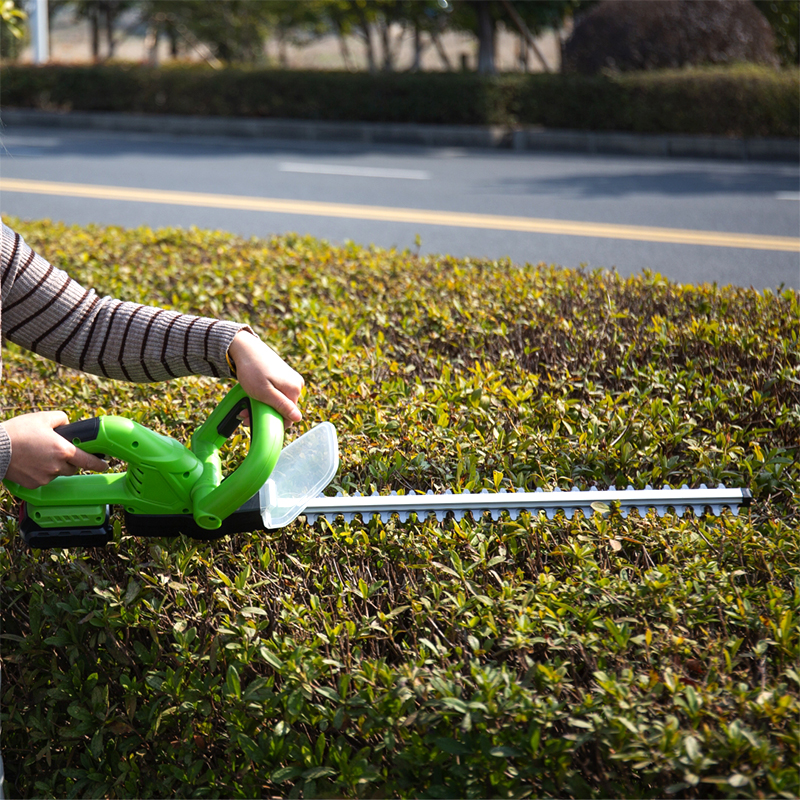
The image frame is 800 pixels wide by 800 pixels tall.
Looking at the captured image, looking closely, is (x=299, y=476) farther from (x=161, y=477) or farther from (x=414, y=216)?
(x=414, y=216)

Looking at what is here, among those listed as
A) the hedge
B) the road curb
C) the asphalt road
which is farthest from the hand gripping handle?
the hedge

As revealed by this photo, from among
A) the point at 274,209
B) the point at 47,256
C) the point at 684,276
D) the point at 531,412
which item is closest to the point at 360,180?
the point at 274,209

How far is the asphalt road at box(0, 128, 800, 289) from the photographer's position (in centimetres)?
620

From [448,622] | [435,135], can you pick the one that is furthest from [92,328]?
[435,135]

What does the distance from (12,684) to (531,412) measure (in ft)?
4.81

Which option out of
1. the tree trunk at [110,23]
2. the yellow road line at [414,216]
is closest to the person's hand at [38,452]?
the yellow road line at [414,216]

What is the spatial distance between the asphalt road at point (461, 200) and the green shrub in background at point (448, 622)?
3074 millimetres

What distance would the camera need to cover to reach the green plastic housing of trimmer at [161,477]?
1.59 metres

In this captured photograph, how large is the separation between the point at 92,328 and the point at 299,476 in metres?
0.60

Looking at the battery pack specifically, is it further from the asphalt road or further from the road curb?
the road curb

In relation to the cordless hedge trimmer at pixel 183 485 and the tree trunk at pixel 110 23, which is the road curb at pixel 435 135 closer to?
the tree trunk at pixel 110 23

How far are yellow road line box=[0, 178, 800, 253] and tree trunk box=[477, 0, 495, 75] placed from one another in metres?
7.37

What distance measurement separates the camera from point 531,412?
2301mm

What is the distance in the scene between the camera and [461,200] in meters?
8.15
